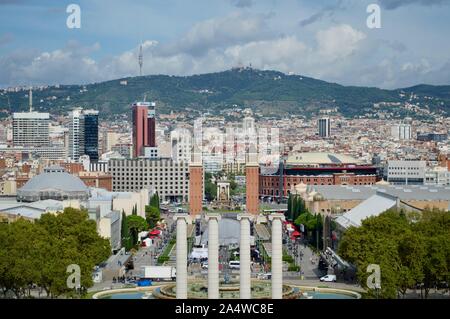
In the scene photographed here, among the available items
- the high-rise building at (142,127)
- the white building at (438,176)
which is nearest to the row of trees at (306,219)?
the white building at (438,176)

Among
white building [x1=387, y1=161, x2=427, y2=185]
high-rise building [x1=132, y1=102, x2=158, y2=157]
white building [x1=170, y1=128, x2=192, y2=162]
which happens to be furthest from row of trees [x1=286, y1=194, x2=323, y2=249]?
high-rise building [x1=132, y1=102, x2=158, y2=157]

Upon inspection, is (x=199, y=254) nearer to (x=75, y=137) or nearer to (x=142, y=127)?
(x=142, y=127)

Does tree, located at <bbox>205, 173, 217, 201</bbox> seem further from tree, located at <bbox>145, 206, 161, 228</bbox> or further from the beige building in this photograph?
tree, located at <bbox>145, 206, 161, 228</bbox>

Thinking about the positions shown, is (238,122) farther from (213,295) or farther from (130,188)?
(213,295)

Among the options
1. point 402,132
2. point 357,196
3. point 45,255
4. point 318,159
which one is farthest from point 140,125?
point 45,255

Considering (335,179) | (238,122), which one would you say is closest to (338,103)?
(238,122)

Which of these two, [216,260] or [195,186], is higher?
[195,186]
